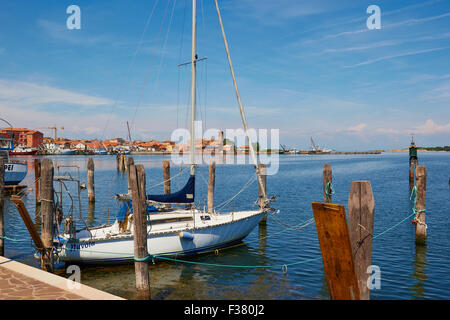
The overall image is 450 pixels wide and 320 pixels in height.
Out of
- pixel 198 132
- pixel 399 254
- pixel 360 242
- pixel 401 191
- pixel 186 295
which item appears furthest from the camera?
pixel 401 191

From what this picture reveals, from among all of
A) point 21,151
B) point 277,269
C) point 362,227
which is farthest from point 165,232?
point 21,151

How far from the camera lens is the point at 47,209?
37.9 feet

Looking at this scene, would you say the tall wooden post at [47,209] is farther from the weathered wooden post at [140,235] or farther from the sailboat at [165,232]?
the weathered wooden post at [140,235]

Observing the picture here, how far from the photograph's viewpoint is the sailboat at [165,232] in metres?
12.6

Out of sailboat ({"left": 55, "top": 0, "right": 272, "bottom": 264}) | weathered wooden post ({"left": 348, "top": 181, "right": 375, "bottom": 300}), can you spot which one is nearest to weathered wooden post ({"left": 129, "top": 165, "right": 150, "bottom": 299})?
sailboat ({"left": 55, "top": 0, "right": 272, "bottom": 264})

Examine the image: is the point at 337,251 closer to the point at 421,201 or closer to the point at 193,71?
the point at 421,201

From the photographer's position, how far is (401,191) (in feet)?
119

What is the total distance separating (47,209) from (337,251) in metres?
9.79

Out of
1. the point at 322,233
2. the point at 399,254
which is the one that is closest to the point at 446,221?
the point at 399,254

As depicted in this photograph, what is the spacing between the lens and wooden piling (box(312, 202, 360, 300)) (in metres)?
5.72

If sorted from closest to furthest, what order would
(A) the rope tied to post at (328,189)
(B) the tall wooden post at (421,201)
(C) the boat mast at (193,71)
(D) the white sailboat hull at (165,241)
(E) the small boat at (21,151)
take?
(D) the white sailboat hull at (165,241) < (A) the rope tied to post at (328,189) < (B) the tall wooden post at (421,201) < (C) the boat mast at (193,71) < (E) the small boat at (21,151)

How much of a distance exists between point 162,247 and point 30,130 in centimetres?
20661

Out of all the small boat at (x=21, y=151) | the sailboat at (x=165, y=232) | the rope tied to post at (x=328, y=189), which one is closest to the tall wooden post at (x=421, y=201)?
the rope tied to post at (x=328, y=189)
